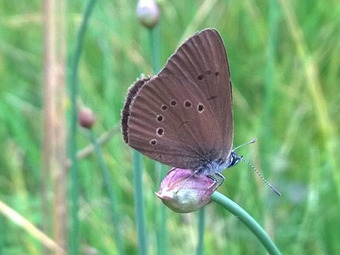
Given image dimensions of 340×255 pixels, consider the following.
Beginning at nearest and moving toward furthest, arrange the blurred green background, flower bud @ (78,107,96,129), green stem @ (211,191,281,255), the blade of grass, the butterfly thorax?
green stem @ (211,191,281,255) → the butterfly thorax → flower bud @ (78,107,96,129) → the blade of grass → the blurred green background

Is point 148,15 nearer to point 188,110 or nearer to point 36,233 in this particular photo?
point 188,110

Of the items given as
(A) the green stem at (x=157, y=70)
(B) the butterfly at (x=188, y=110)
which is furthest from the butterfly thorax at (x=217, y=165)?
(A) the green stem at (x=157, y=70)

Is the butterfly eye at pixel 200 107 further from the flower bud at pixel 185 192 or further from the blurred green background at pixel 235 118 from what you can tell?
the blurred green background at pixel 235 118

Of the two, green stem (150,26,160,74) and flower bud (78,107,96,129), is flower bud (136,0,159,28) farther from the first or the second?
flower bud (78,107,96,129)

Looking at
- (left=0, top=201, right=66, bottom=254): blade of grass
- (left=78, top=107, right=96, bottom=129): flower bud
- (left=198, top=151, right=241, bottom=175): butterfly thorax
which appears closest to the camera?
(left=198, top=151, right=241, bottom=175): butterfly thorax

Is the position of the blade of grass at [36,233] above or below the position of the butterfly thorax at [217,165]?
above

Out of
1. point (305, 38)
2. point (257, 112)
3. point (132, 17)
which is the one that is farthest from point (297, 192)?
point (132, 17)

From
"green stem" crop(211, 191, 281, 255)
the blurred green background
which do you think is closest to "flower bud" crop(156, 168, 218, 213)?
"green stem" crop(211, 191, 281, 255)
